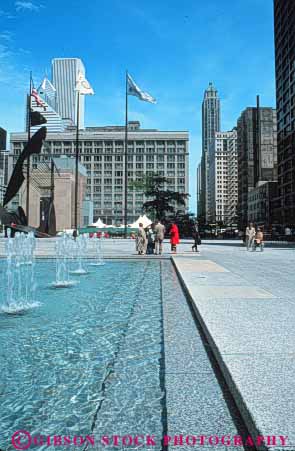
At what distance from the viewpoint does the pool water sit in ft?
9.95

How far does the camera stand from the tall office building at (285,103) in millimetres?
83750

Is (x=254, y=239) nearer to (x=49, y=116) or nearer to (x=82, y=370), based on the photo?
(x=82, y=370)

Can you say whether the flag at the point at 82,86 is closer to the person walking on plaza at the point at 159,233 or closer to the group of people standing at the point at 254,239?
the group of people standing at the point at 254,239

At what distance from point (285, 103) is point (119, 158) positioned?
62.8 m

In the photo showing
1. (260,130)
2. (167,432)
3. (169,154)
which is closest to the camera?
(167,432)

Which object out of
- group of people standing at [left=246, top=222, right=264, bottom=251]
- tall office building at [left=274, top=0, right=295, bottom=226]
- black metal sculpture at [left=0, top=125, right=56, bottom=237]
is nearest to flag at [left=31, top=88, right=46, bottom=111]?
A: black metal sculpture at [left=0, top=125, right=56, bottom=237]

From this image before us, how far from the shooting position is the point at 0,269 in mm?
14648

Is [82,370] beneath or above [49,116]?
beneath

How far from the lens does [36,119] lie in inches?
1642

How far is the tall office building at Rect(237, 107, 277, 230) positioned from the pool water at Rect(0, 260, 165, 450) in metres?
109

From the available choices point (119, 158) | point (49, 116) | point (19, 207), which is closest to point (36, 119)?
point (49, 116)

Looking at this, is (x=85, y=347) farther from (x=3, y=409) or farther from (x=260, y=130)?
(x=260, y=130)

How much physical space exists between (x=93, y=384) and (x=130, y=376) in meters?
0.36

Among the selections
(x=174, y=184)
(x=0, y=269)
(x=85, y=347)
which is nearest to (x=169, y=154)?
(x=174, y=184)
